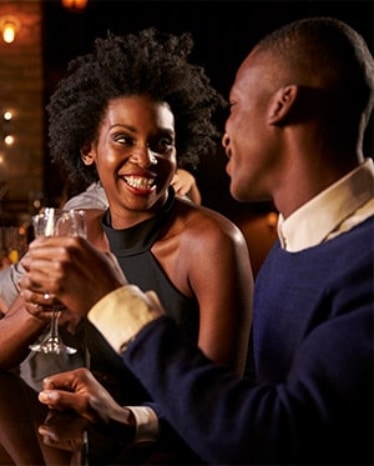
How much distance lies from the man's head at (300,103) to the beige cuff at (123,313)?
8.7 inches

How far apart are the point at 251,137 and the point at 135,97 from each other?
735 millimetres

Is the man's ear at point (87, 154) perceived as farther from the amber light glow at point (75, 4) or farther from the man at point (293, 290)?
the amber light glow at point (75, 4)

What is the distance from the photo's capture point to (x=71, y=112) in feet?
6.16

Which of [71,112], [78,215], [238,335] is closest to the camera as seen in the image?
[78,215]

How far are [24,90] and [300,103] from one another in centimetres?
527

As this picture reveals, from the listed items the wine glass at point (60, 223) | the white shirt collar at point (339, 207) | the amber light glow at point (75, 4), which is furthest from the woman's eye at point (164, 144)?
the amber light glow at point (75, 4)

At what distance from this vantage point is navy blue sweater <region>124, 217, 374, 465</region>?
0.85 m

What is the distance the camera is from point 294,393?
0.86m

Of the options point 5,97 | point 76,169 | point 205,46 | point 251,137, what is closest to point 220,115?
point 205,46

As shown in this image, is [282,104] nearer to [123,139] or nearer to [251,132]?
[251,132]

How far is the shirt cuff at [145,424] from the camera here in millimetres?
1228

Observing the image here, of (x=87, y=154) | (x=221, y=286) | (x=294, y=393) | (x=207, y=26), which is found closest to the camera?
(x=294, y=393)

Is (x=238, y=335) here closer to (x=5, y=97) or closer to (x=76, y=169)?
(x=76, y=169)

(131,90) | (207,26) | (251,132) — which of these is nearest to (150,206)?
(131,90)
